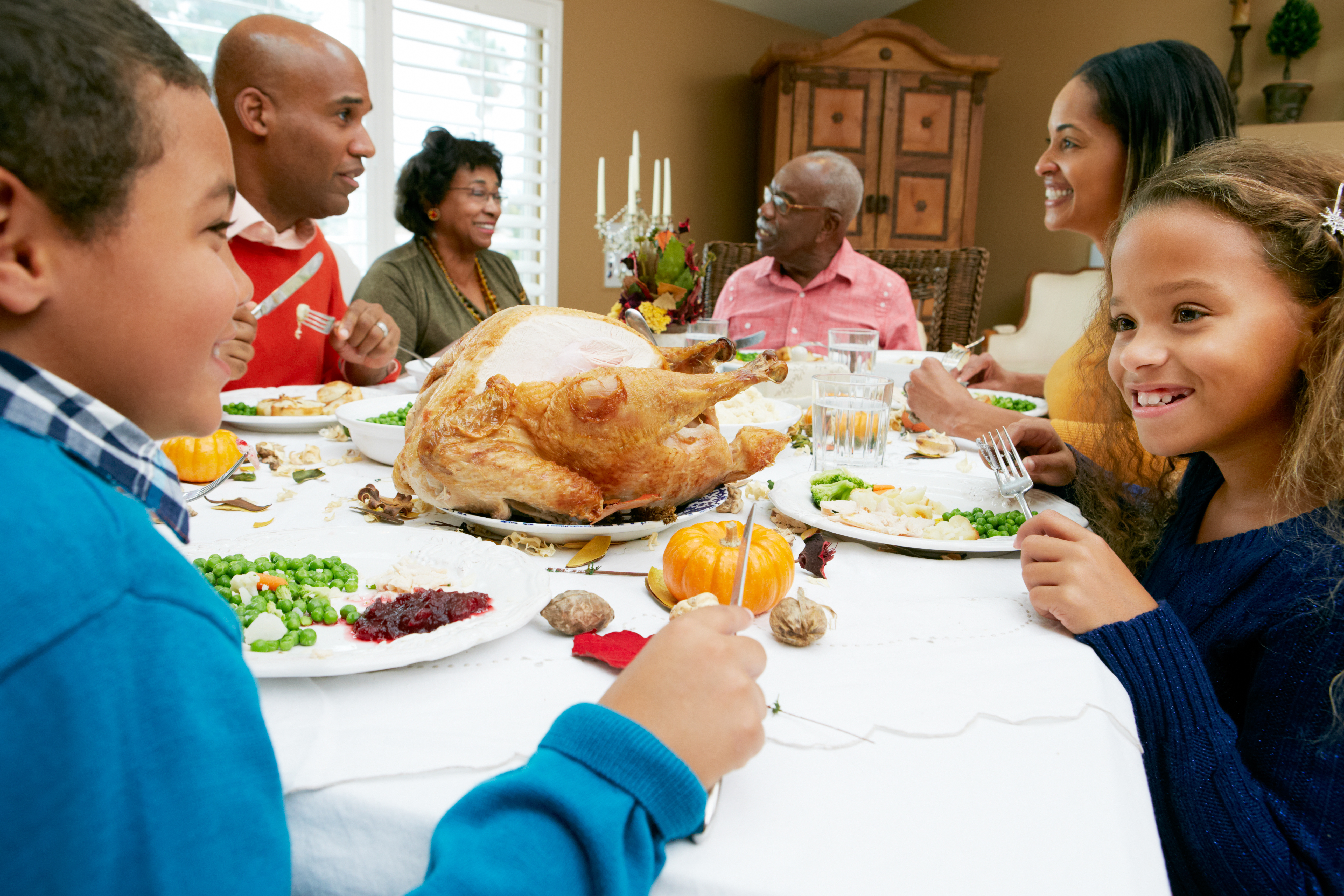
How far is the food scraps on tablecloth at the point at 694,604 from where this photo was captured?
77cm

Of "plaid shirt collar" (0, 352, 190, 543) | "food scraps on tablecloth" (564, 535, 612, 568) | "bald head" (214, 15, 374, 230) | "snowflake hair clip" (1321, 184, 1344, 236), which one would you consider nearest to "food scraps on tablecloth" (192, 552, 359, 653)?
"plaid shirt collar" (0, 352, 190, 543)

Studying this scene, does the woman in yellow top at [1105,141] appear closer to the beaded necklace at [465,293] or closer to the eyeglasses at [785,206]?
the eyeglasses at [785,206]

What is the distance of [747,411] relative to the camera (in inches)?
69.5

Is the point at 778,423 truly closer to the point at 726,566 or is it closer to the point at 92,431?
the point at 726,566

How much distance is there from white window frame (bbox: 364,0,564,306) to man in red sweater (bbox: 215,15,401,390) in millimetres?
1571

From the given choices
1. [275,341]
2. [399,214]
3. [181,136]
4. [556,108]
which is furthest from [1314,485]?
[556,108]

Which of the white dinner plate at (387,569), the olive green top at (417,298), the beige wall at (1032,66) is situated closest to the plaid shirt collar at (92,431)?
the white dinner plate at (387,569)

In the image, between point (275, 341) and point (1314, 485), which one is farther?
point (275, 341)

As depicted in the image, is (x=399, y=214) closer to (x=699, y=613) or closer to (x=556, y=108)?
(x=556, y=108)

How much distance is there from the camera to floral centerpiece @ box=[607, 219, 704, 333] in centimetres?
259

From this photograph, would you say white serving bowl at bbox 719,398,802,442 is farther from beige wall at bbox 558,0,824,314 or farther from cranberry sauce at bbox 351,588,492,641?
beige wall at bbox 558,0,824,314

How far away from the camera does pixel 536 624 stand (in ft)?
2.72

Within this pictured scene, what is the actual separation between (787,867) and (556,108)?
5.81 meters

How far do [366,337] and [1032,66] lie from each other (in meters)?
6.00
